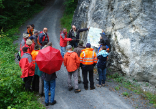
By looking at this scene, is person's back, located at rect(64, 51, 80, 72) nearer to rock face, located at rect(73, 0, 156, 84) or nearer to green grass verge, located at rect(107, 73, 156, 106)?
→ green grass verge, located at rect(107, 73, 156, 106)

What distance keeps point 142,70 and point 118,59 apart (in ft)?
4.59

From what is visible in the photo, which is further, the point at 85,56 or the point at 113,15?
the point at 113,15

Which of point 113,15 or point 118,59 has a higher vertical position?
point 113,15

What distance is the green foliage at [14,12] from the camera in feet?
53.6

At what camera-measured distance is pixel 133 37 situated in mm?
7527

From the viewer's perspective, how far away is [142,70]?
24.2 feet

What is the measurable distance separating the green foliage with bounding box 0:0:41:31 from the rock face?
12.2 metres

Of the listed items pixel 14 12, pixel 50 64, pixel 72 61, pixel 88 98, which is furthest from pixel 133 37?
pixel 14 12

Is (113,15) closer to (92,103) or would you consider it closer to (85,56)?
(85,56)

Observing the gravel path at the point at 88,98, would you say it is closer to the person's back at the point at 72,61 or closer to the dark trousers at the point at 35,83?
the dark trousers at the point at 35,83

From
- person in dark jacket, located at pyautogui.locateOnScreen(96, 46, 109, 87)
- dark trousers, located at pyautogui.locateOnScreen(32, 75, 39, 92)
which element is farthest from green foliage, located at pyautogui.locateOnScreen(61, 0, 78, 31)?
dark trousers, located at pyautogui.locateOnScreen(32, 75, 39, 92)

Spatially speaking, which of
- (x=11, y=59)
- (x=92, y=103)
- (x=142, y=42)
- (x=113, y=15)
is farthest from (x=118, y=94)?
(x=11, y=59)

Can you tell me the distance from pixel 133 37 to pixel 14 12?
17.4 m

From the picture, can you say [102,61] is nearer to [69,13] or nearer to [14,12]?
[69,13]
